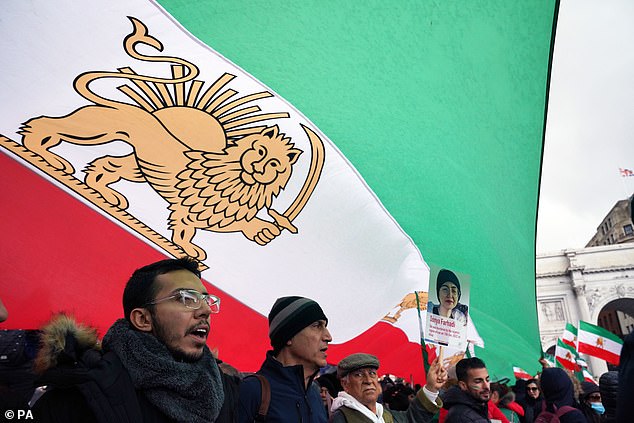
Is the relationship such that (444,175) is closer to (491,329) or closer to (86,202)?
(491,329)

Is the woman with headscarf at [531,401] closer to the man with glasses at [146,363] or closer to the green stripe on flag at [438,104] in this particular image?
the green stripe on flag at [438,104]

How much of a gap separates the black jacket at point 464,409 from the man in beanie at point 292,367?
1.16 metres

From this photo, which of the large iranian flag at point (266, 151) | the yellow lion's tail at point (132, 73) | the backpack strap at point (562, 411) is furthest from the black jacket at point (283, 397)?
the yellow lion's tail at point (132, 73)

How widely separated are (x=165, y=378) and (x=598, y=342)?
10.3 meters

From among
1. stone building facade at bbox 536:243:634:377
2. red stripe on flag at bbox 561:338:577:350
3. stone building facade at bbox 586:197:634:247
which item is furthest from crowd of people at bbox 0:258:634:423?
stone building facade at bbox 586:197:634:247

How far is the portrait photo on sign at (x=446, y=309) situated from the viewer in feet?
11.4

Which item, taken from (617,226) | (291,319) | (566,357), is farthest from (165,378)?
(617,226)

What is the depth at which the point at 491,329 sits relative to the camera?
304 inches

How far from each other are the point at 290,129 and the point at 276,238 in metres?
1.00

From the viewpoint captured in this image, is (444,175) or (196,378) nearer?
(196,378)

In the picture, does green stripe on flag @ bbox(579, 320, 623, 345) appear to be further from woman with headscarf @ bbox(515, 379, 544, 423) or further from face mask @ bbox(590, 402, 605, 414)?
face mask @ bbox(590, 402, 605, 414)

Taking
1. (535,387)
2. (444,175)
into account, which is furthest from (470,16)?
(535,387)

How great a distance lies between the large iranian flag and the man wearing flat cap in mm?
1451

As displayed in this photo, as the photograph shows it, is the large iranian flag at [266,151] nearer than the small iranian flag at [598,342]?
Yes
